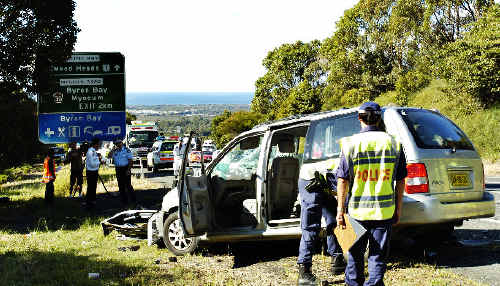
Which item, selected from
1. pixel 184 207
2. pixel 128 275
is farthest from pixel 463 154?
pixel 128 275

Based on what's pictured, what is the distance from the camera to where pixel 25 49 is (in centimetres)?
1462

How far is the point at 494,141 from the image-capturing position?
24.3 metres

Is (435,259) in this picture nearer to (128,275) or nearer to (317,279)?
(317,279)

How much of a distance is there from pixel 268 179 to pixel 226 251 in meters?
1.67

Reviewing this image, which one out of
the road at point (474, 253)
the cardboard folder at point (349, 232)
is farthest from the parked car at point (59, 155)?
the cardboard folder at point (349, 232)

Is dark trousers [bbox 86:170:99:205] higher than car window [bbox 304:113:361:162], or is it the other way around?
car window [bbox 304:113:361:162]

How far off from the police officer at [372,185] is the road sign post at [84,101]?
520 inches

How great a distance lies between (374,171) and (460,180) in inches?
92.0

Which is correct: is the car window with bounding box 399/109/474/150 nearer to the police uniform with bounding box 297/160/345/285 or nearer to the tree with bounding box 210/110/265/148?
the police uniform with bounding box 297/160/345/285

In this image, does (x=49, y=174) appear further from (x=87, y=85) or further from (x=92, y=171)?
(x=87, y=85)

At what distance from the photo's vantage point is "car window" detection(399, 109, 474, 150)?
6291 millimetres

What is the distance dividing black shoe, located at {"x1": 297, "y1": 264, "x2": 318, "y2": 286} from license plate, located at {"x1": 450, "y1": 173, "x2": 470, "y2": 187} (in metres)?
2.00

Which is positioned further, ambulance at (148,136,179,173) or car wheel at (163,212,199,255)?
ambulance at (148,136,179,173)

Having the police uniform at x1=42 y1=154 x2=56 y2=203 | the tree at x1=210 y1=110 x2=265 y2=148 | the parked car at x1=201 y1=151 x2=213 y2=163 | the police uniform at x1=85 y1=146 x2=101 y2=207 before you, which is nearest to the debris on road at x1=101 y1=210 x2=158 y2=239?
the police uniform at x1=85 y1=146 x2=101 y2=207
